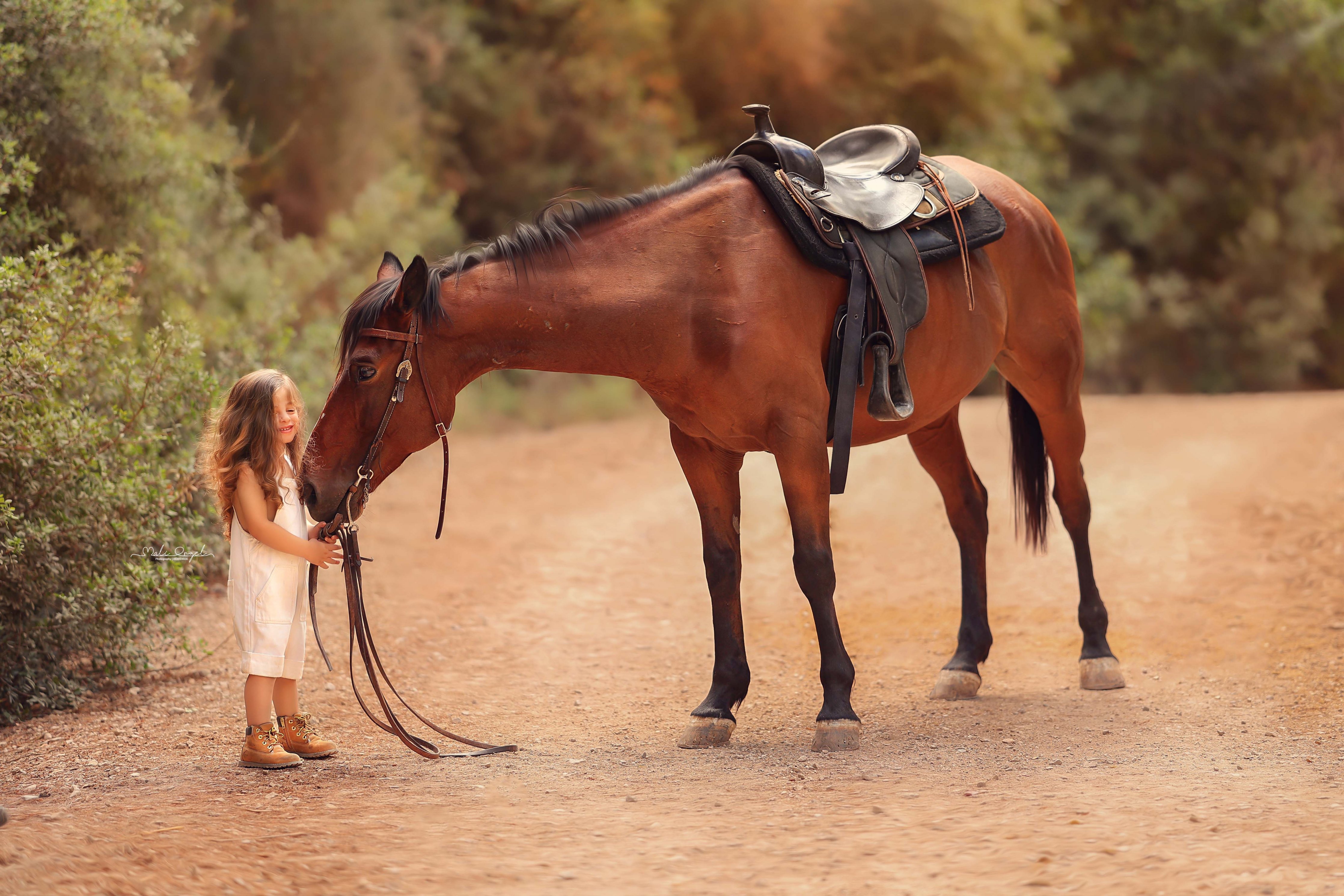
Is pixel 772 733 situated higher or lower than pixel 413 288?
lower

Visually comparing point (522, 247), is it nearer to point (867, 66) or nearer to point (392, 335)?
point (392, 335)

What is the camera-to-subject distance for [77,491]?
5.02m

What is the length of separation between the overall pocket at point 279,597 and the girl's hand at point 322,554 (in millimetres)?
122

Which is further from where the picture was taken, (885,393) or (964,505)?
(964,505)

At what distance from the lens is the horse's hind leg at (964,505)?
17.3ft

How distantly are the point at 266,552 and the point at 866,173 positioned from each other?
8.96ft

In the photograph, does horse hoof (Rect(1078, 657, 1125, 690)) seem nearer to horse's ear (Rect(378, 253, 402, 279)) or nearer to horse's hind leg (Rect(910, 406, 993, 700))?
horse's hind leg (Rect(910, 406, 993, 700))

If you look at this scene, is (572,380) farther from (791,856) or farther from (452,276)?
(791,856)

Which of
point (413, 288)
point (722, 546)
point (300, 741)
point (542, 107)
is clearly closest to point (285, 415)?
point (413, 288)

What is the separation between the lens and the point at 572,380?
54.6 ft

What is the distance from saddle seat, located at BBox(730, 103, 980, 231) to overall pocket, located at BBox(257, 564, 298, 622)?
218 centimetres

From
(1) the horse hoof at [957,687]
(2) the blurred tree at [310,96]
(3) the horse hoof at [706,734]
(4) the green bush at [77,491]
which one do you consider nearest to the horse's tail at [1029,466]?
(1) the horse hoof at [957,687]

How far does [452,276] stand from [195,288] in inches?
205

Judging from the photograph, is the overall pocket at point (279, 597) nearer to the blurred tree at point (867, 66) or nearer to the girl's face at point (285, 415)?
the girl's face at point (285, 415)
